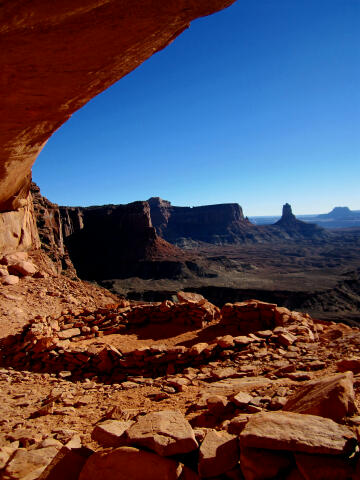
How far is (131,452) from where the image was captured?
7.65ft

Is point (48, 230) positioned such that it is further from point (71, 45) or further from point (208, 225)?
point (208, 225)

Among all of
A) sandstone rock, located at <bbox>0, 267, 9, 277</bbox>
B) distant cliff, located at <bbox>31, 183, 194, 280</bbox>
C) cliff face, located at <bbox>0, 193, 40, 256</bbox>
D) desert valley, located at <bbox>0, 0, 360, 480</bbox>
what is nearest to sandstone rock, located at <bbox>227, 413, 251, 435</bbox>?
desert valley, located at <bbox>0, 0, 360, 480</bbox>

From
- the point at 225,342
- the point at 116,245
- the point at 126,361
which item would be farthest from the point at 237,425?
the point at 116,245

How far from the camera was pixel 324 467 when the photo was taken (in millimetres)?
1934

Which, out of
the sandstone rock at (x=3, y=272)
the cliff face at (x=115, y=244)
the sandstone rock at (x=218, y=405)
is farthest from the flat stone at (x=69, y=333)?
the cliff face at (x=115, y=244)

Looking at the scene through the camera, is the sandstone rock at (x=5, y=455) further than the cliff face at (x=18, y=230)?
No

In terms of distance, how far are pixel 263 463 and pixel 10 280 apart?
11.4 m

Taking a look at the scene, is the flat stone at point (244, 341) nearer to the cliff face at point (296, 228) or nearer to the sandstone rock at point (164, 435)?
the sandstone rock at point (164, 435)

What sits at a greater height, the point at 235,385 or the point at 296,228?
the point at 235,385

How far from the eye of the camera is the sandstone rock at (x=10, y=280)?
10709mm

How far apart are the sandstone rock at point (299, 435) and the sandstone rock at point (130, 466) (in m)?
0.61

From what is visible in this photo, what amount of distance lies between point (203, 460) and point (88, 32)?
465cm

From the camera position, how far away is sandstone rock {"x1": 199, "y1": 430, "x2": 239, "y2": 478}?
7.15 ft

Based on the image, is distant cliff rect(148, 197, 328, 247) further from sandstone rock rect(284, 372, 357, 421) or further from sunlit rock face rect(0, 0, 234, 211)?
sandstone rock rect(284, 372, 357, 421)
